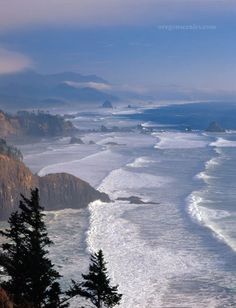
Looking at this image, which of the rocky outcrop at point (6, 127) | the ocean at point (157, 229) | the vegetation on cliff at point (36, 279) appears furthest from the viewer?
the rocky outcrop at point (6, 127)

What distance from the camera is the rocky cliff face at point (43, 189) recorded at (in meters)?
53.7

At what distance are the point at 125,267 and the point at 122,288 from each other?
13.1 feet

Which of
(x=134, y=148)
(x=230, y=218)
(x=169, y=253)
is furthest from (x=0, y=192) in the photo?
(x=134, y=148)

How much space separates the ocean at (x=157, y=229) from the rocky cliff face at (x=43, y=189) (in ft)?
4.29

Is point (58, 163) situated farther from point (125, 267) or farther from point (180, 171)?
point (125, 267)

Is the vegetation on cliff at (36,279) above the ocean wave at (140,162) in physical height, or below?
below

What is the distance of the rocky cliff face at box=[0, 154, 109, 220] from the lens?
53.7 m

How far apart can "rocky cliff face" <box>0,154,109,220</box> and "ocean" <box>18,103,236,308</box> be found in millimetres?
1306

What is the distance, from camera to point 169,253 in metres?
43.9

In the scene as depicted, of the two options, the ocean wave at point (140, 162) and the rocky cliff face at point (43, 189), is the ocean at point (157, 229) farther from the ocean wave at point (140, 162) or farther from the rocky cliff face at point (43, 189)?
the rocky cliff face at point (43, 189)

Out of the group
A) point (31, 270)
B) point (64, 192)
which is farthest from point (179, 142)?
point (31, 270)

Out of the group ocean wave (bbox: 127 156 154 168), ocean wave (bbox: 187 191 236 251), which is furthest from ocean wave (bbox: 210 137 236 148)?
ocean wave (bbox: 187 191 236 251)

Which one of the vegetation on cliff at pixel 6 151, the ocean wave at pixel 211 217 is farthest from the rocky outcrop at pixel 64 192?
the ocean wave at pixel 211 217

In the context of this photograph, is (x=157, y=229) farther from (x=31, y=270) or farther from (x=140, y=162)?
(x=140, y=162)
